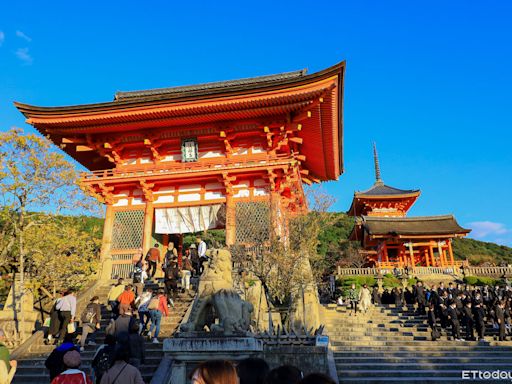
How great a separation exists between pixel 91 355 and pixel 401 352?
24.6ft

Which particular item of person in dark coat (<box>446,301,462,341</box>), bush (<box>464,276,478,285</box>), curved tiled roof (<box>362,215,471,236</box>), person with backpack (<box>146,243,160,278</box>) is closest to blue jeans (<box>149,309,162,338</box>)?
person with backpack (<box>146,243,160,278</box>)

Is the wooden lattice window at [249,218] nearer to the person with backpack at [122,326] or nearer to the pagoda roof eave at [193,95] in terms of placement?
the pagoda roof eave at [193,95]

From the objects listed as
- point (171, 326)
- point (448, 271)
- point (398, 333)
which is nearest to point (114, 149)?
point (171, 326)

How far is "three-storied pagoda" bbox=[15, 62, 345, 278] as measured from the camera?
15781 millimetres

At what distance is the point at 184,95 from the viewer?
16.1m

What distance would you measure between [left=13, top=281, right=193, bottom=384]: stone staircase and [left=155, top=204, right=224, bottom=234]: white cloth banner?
6315mm

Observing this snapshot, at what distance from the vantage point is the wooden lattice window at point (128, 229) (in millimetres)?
16578

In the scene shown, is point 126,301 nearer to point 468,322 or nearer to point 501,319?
point 468,322

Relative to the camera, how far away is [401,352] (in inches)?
386

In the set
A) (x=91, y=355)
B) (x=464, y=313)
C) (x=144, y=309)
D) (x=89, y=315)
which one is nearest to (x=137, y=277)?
(x=144, y=309)

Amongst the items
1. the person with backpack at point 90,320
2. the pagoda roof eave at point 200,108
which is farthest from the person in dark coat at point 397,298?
the person with backpack at point 90,320

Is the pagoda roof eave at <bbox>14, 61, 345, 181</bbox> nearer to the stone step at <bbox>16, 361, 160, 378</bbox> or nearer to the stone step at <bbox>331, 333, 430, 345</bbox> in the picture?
the stone step at <bbox>331, 333, 430, 345</bbox>

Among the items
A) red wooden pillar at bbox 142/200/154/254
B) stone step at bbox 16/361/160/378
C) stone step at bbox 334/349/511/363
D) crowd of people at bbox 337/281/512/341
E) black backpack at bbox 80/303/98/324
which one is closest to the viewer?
stone step at bbox 16/361/160/378

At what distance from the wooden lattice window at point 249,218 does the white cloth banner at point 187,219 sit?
115cm
